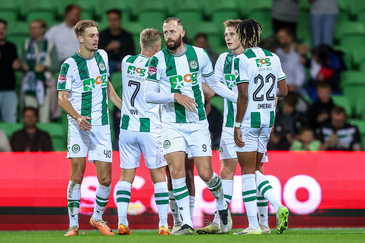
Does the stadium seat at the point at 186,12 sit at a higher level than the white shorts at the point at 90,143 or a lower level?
higher

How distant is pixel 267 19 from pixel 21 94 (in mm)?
4977

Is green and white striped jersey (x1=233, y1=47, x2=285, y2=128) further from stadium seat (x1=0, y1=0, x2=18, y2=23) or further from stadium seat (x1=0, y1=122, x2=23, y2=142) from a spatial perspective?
stadium seat (x1=0, y1=0, x2=18, y2=23)

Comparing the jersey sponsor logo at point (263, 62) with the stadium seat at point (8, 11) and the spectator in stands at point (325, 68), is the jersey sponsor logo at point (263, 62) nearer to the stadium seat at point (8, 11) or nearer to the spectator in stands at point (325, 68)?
the spectator in stands at point (325, 68)

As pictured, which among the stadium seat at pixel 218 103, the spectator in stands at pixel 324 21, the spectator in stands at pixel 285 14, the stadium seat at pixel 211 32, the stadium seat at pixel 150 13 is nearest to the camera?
the stadium seat at pixel 218 103

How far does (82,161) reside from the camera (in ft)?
20.2

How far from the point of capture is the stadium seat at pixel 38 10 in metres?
11.0

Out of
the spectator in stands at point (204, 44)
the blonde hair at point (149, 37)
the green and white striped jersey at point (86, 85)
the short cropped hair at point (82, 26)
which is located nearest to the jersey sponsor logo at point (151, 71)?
the blonde hair at point (149, 37)

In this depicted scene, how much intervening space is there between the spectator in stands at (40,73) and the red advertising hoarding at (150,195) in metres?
2.07

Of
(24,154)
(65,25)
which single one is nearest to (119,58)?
(65,25)

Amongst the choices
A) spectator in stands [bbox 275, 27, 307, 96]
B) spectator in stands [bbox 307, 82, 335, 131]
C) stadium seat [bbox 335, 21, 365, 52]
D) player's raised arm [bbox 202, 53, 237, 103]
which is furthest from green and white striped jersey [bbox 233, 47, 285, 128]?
stadium seat [bbox 335, 21, 365, 52]

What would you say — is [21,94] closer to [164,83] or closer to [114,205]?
[114,205]

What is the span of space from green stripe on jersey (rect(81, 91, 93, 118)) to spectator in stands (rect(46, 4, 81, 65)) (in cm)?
374

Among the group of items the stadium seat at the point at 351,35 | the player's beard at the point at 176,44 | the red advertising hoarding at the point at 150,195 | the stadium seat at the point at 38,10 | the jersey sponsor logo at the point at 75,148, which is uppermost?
the stadium seat at the point at 38,10

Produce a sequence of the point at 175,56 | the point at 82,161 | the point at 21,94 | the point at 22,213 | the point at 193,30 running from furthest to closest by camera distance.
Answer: the point at 193,30, the point at 21,94, the point at 22,213, the point at 82,161, the point at 175,56
